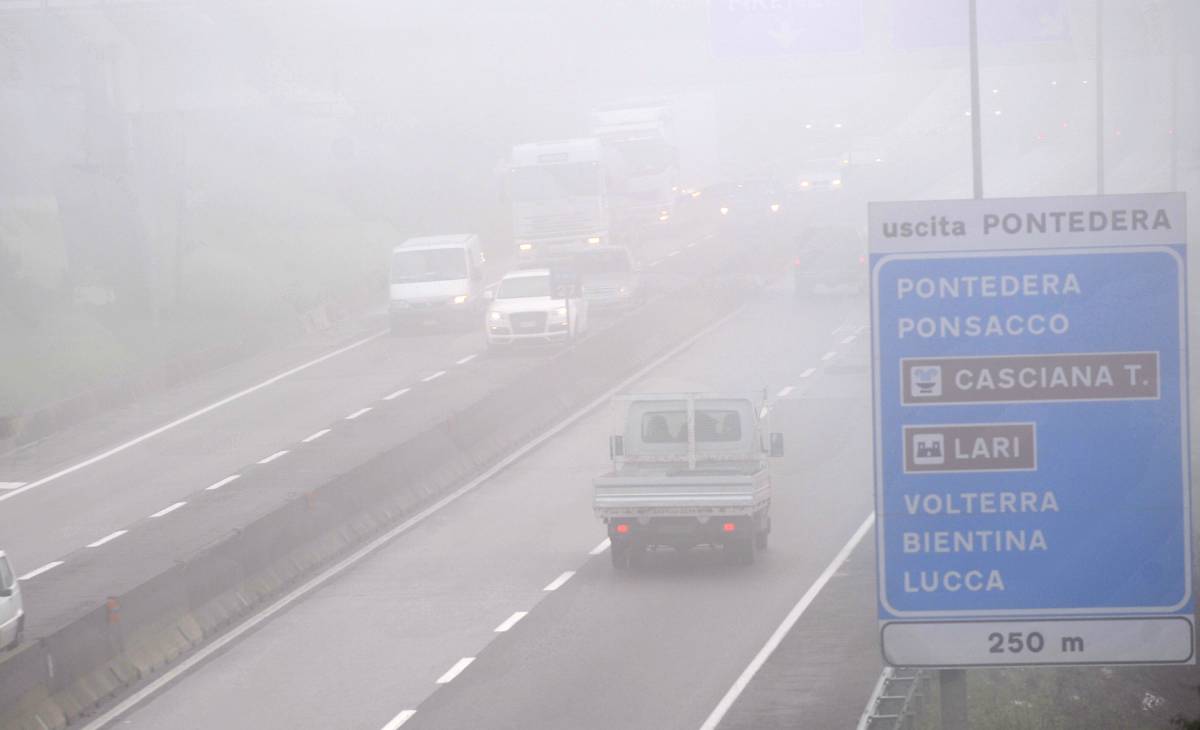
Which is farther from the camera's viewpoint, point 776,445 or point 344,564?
point 344,564

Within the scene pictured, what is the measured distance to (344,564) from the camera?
80.1 feet

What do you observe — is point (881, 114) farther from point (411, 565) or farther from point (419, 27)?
point (411, 565)

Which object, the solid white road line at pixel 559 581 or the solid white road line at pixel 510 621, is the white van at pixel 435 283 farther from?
the solid white road line at pixel 510 621

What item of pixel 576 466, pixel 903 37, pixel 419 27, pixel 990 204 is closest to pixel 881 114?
pixel 419 27

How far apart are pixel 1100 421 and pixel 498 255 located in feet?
187

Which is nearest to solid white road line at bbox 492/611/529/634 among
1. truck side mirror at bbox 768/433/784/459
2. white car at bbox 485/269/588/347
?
truck side mirror at bbox 768/433/784/459

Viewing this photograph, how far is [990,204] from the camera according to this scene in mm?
7531

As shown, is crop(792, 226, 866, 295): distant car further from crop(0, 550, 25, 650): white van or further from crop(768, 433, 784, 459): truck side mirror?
crop(0, 550, 25, 650): white van

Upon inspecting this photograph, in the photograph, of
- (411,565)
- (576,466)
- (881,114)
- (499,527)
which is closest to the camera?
(411,565)

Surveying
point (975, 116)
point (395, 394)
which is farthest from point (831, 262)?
point (975, 116)

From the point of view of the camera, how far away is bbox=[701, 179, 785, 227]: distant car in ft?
212

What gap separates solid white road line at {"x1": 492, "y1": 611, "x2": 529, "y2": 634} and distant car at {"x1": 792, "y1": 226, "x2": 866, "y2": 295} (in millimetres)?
31022

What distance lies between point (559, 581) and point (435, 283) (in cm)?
2379

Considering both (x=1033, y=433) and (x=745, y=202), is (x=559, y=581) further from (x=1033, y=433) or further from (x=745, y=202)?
(x=745, y=202)
